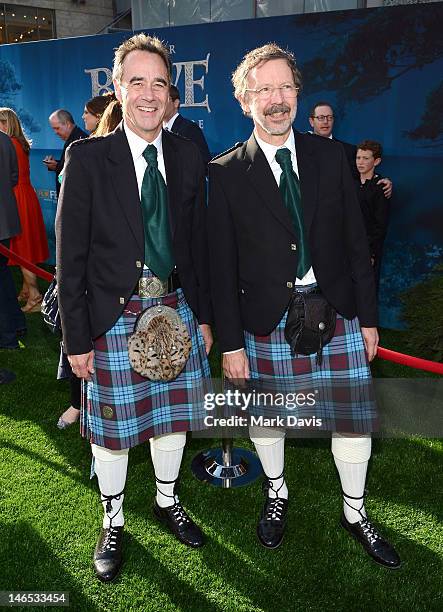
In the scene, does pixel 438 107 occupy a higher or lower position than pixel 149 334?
higher

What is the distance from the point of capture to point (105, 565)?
2709 millimetres

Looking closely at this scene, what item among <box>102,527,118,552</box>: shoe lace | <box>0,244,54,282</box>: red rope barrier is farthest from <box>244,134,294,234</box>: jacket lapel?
<box>0,244,54,282</box>: red rope barrier

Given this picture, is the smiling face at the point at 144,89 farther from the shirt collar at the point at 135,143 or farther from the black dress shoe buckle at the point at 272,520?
the black dress shoe buckle at the point at 272,520

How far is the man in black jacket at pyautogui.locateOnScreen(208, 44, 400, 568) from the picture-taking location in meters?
2.42

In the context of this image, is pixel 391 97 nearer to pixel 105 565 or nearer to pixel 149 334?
pixel 149 334

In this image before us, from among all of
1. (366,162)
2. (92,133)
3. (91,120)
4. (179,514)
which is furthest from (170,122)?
(179,514)

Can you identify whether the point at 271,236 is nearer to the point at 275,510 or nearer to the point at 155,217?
the point at 155,217

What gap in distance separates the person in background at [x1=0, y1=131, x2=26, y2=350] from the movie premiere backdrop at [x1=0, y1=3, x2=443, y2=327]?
2.34 metres

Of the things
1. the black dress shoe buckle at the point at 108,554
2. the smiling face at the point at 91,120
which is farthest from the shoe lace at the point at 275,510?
the smiling face at the point at 91,120

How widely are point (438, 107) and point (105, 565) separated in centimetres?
482

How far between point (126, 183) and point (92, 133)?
970 mm

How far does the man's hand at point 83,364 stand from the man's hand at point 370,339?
1202 millimetres

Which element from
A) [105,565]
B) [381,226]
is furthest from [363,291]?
[381,226]

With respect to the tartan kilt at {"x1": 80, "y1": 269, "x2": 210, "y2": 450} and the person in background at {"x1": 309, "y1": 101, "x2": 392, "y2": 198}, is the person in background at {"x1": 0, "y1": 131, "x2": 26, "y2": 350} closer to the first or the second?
the person in background at {"x1": 309, "y1": 101, "x2": 392, "y2": 198}
